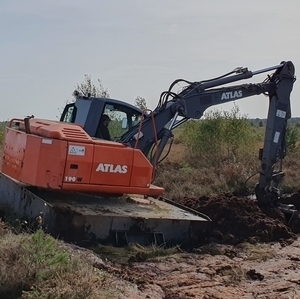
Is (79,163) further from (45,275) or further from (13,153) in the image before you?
(45,275)

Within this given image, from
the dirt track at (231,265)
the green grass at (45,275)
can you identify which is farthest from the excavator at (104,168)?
the green grass at (45,275)

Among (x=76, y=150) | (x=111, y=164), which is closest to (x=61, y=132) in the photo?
(x=76, y=150)

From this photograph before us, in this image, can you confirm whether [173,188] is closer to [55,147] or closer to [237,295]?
[55,147]

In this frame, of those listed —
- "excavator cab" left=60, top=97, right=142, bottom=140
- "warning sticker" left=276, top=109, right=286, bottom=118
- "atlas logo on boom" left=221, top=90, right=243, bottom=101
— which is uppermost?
"atlas logo on boom" left=221, top=90, right=243, bottom=101

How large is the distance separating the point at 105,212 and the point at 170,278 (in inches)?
85.6

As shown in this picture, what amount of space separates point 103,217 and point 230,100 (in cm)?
445

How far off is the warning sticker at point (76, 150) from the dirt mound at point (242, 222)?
117 inches

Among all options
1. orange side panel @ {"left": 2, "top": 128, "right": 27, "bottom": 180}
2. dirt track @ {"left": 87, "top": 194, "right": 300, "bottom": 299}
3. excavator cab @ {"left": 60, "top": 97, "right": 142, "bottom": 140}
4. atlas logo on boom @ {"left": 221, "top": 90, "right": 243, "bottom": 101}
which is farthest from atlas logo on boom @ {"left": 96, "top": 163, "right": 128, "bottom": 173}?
atlas logo on boom @ {"left": 221, "top": 90, "right": 243, "bottom": 101}

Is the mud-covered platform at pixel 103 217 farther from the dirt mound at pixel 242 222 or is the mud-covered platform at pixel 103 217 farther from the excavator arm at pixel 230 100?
the excavator arm at pixel 230 100

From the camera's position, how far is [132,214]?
1040cm

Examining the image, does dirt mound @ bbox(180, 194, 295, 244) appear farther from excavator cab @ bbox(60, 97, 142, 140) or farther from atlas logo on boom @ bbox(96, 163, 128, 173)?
excavator cab @ bbox(60, 97, 142, 140)

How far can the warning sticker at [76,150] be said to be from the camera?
10.1 meters

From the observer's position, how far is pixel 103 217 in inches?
394

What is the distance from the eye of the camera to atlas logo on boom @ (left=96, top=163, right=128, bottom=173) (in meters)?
10.4
